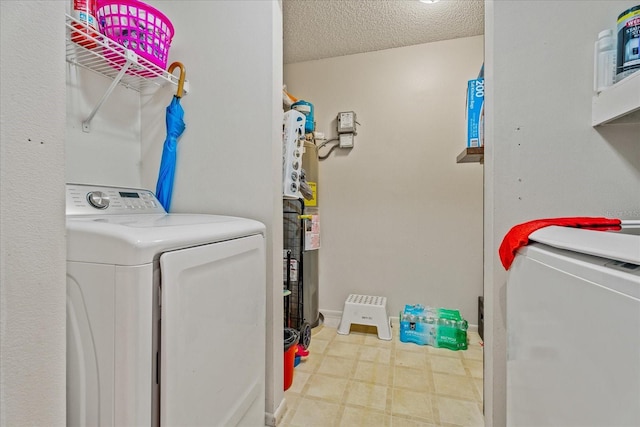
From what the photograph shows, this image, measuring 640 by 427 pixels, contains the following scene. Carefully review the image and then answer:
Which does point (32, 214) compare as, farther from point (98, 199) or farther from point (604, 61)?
point (604, 61)

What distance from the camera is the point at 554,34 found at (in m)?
1.07

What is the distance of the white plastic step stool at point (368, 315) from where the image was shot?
2334 mm

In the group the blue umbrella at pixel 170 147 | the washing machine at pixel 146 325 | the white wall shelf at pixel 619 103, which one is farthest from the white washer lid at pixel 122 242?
the white wall shelf at pixel 619 103

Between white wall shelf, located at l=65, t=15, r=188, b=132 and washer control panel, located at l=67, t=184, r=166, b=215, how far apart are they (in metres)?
0.37

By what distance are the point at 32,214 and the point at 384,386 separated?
1791 millimetres

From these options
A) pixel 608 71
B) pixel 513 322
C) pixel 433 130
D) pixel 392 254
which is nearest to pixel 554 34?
pixel 608 71

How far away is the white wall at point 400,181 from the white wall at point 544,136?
138 centimetres

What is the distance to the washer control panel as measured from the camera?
114 cm

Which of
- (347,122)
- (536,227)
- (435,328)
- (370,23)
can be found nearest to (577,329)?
(536,227)

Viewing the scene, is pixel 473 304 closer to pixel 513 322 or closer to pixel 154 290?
pixel 513 322

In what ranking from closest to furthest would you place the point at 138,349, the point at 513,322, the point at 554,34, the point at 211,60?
1. the point at 138,349
2. the point at 513,322
3. the point at 554,34
4. the point at 211,60

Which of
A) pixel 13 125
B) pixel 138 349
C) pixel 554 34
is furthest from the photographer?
pixel 554 34

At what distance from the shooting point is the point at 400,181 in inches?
103

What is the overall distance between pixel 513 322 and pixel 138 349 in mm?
1090
